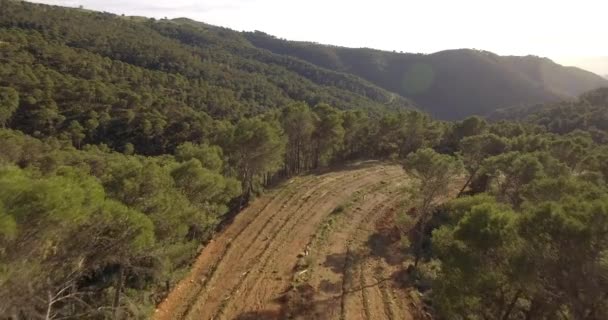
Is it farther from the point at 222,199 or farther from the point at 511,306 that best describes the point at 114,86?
the point at 511,306

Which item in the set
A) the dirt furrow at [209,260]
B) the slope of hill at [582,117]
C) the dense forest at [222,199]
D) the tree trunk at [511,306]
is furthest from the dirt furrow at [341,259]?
the slope of hill at [582,117]

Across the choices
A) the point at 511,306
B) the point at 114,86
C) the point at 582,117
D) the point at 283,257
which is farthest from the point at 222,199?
the point at 582,117

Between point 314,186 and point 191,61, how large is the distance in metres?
128

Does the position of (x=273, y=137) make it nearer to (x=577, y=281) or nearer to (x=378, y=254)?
(x=378, y=254)

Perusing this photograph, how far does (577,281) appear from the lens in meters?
14.0

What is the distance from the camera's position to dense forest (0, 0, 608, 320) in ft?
45.7

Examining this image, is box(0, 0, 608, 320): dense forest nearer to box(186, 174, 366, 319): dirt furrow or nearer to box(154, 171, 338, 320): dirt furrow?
box(154, 171, 338, 320): dirt furrow

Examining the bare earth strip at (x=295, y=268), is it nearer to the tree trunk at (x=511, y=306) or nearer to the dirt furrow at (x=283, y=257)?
the dirt furrow at (x=283, y=257)

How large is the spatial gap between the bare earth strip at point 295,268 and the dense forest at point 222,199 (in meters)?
1.76

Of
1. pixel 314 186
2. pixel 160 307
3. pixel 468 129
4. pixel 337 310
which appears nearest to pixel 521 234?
pixel 337 310

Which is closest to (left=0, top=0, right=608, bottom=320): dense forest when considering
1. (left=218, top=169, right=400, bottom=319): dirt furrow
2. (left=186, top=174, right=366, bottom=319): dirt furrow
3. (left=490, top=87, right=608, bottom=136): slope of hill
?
(left=186, top=174, right=366, bottom=319): dirt furrow

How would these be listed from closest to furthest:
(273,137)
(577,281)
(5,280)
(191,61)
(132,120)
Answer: (5,280), (577,281), (273,137), (132,120), (191,61)

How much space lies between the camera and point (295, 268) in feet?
92.1

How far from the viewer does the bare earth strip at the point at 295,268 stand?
2347 centimetres
